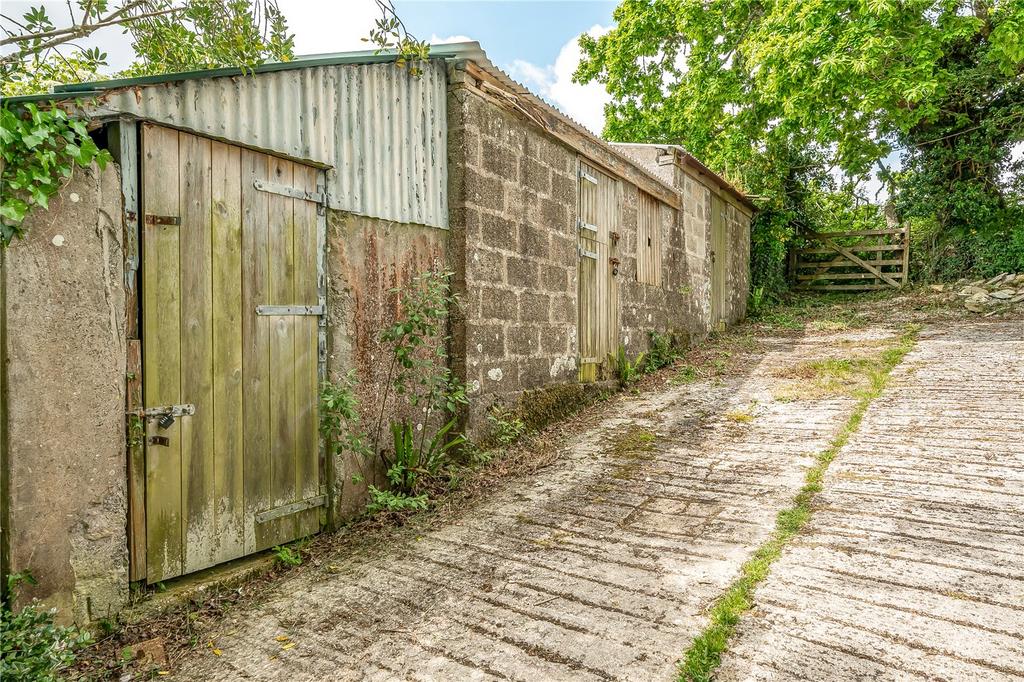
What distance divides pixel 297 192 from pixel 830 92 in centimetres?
915

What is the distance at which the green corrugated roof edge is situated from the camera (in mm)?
2621

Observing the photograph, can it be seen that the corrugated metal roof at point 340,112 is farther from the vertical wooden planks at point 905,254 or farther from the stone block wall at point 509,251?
the vertical wooden planks at point 905,254

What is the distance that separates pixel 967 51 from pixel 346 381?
522 inches

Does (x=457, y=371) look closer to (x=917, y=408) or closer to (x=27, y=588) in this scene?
(x=27, y=588)

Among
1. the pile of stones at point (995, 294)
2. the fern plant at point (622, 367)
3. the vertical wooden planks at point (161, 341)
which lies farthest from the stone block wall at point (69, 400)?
the pile of stones at point (995, 294)

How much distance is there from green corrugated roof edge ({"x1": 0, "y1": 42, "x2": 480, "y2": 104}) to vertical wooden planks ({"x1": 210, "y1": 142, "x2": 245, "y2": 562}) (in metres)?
0.38

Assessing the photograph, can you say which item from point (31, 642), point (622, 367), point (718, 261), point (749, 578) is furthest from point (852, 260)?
point (31, 642)

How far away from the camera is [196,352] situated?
3129 millimetres

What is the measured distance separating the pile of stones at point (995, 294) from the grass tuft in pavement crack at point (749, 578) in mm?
6712

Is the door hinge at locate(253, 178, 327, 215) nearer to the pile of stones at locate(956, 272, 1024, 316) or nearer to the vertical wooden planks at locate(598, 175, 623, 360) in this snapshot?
the vertical wooden planks at locate(598, 175, 623, 360)

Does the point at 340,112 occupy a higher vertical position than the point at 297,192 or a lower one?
higher

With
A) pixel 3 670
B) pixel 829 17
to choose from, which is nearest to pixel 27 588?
pixel 3 670

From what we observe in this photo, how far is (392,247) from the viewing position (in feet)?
14.2

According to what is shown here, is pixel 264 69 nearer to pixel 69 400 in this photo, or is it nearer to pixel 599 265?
pixel 69 400
